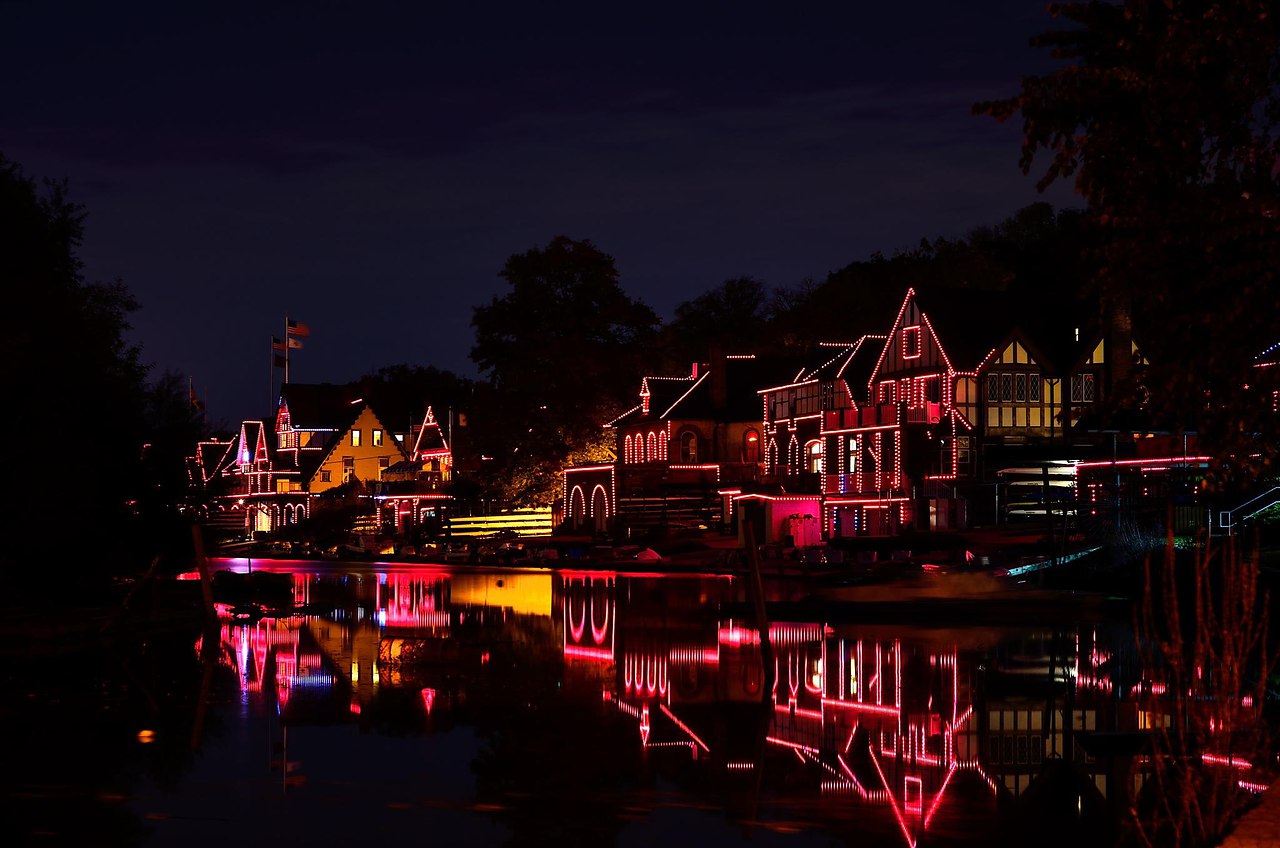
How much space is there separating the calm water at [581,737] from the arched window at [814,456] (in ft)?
146

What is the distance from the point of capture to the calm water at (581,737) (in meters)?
17.0

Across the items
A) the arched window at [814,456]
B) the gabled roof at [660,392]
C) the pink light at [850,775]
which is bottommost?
the pink light at [850,775]

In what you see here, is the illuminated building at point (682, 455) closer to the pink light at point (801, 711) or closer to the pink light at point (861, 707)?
the pink light at point (861, 707)

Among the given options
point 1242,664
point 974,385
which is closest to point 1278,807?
point 1242,664

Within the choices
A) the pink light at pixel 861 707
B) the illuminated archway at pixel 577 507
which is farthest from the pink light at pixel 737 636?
the illuminated archway at pixel 577 507

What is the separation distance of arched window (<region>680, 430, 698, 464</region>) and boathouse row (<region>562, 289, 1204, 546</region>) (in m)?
3.30

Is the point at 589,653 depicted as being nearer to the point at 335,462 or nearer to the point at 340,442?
the point at 340,442

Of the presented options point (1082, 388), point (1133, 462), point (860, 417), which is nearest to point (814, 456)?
point (860, 417)

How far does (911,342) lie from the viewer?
79500 millimetres

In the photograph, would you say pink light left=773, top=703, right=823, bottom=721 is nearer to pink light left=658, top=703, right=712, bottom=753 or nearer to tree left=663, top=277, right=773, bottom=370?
pink light left=658, top=703, right=712, bottom=753

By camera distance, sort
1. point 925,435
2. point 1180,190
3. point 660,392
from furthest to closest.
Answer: point 660,392 → point 925,435 → point 1180,190

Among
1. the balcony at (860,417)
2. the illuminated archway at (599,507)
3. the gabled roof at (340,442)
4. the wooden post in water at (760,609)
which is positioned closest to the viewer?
the wooden post in water at (760,609)

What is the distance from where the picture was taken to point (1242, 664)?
1244 centimetres

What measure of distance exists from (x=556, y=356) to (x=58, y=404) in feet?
199
